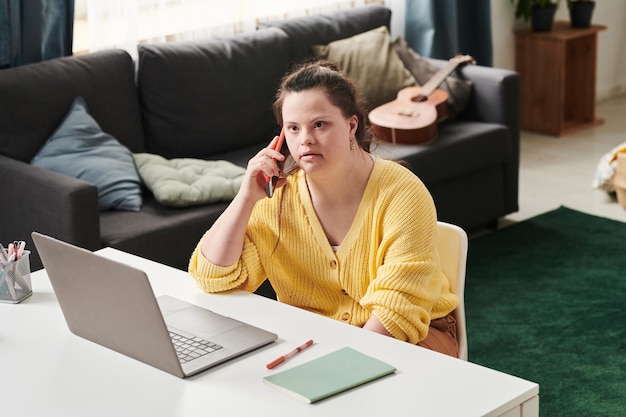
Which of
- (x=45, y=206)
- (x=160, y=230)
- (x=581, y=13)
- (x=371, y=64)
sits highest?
(x=581, y=13)

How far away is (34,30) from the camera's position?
368 centimetres

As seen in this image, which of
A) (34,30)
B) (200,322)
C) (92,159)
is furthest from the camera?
(34,30)

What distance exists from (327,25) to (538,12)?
173cm

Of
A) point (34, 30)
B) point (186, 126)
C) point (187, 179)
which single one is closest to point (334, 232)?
point (187, 179)

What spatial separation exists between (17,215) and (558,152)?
3197 millimetres

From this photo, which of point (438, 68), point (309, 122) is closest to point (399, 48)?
point (438, 68)

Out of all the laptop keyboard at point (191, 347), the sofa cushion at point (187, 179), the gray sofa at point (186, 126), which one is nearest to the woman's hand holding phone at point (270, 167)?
the laptop keyboard at point (191, 347)

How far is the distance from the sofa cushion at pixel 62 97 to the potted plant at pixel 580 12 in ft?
9.79

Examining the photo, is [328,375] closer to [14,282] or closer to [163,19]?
[14,282]

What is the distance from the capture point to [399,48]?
4.61 m

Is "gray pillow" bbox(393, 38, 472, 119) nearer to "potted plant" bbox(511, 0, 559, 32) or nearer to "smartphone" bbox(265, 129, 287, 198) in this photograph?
"potted plant" bbox(511, 0, 559, 32)

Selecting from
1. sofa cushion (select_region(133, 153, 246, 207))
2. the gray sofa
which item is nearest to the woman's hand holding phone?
the gray sofa

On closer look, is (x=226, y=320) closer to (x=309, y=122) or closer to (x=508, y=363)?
(x=309, y=122)

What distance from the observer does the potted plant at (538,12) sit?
18.6 feet
